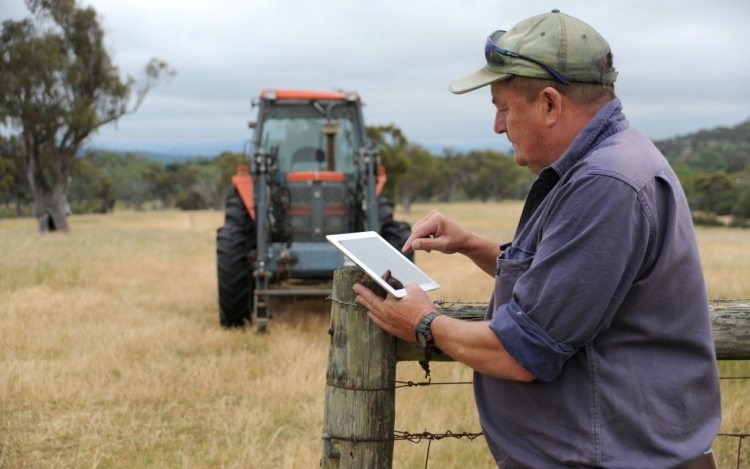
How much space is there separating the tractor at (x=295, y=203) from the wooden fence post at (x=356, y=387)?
5136 millimetres

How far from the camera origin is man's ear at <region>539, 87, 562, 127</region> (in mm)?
1924

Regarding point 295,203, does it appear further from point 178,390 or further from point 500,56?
point 500,56

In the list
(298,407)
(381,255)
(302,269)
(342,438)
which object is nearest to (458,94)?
(381,255)

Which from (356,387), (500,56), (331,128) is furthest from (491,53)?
(331,128)

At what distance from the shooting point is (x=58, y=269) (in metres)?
12.0

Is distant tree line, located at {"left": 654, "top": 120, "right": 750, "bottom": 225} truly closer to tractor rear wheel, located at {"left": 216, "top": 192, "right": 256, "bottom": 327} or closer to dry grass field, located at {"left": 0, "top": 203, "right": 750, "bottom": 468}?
tractor rear wheel, located at {"left": 216, "top": 192, "right": 256, "bottom": 327}

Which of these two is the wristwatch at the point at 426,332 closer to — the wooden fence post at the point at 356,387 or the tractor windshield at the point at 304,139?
the wooden fence post at the point at 356,387

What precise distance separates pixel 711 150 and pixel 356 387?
86632 millimetres

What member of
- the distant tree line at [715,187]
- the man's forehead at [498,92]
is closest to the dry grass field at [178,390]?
the man's forehead at [498,92]

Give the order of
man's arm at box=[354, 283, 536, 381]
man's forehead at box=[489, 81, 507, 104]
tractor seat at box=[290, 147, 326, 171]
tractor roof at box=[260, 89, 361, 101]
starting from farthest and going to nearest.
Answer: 1. tractor seat at box=[290, 147, 326, 171]
2. tractor roof at box=[260, 89, 361, 101]
3. man's forehead at box=[489, 81, 507, 104]
4. man's arm at box=[354, 283, 536, 381]

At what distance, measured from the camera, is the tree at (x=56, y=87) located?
26703 millimetres

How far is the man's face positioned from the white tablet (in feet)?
1.63

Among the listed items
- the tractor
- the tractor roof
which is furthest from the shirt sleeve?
the tractor roof

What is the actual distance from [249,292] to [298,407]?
2.84 metres
